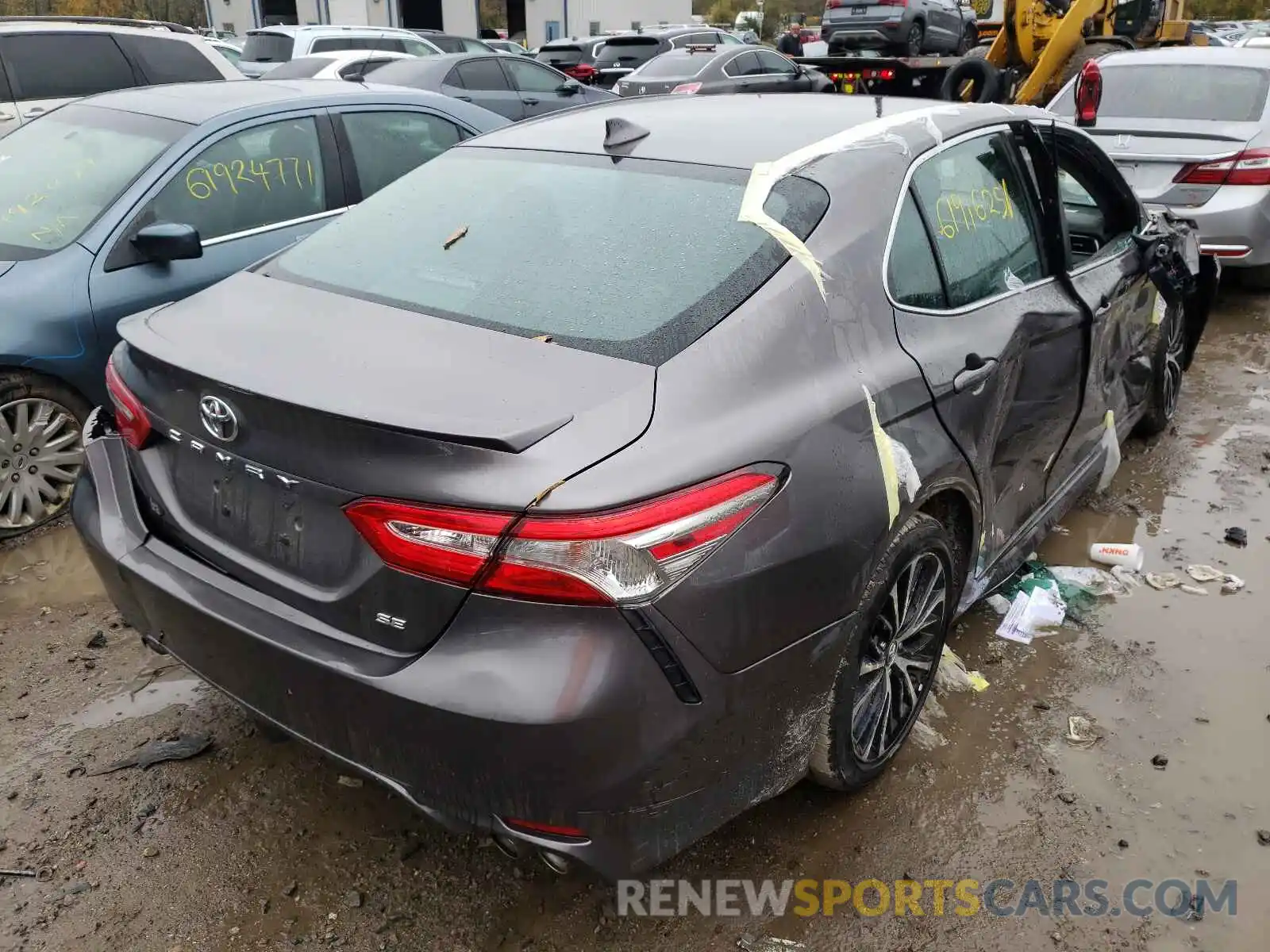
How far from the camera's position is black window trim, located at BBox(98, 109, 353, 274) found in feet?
13.5

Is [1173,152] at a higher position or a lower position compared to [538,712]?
higher

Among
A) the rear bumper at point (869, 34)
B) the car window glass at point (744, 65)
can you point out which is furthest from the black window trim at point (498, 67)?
the rear bumper at point (869, 34)

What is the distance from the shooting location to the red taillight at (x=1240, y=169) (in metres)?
6.56

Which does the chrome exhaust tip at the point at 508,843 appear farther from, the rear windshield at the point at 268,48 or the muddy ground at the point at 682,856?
the rear windshield at the point at 268,48

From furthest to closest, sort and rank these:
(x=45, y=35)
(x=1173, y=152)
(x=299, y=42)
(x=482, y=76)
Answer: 1. (x=299, y=42)
2. (x=482, y=76)
3. (x=45, y=35)
4. (x=1173, y=152)

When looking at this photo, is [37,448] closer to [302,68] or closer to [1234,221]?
[1234,221]

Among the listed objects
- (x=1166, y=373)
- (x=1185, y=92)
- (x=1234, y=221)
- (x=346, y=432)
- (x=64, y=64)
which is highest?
(x=64, y=64)

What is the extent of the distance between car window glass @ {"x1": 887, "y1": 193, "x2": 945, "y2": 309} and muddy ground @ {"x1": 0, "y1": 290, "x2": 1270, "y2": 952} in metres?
1.31

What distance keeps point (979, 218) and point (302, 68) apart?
37.0ft

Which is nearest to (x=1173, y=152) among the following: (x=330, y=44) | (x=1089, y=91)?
(x=1089, y=91)

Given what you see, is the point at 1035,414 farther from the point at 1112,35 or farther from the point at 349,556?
the point at 1112,35

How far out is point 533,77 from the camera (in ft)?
41.1

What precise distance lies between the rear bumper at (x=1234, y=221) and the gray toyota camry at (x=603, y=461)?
442 cm

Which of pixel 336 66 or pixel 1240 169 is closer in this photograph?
pixel 1240 169
